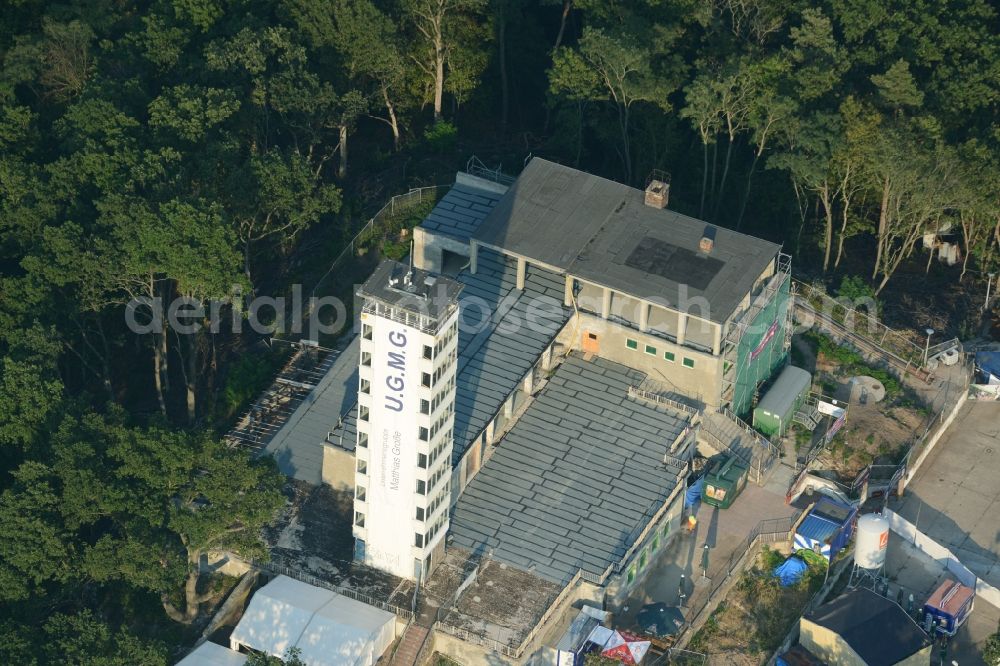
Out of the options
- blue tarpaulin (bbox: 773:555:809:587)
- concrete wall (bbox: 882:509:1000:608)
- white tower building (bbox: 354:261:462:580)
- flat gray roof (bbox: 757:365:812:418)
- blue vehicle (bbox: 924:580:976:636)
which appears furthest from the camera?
flat gray roof (bbox: 757:365:812:418)

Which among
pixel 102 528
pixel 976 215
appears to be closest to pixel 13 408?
pixel 102 528

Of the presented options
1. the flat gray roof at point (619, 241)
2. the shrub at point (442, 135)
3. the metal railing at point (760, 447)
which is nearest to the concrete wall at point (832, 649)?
the metal railing at point (760, 447)

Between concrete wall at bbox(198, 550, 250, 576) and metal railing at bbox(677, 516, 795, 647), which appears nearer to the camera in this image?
metal railing at bbox(677, 516, 795, 647)

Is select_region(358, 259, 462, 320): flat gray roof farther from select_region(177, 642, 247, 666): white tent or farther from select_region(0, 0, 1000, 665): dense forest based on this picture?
select_region(177, 642, 247, 666): white tent

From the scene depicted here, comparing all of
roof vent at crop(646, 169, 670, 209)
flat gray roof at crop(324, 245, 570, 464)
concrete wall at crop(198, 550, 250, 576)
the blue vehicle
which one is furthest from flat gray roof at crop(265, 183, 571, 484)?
the blue vehicle

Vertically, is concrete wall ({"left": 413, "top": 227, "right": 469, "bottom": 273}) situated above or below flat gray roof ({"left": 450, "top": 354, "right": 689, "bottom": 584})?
above

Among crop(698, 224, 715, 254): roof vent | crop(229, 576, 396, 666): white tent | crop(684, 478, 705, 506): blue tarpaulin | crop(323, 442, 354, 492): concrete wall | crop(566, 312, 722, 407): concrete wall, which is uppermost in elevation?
crop(698, 224, 715, 254): roof vent

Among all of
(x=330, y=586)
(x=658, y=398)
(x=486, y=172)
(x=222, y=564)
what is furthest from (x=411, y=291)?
(x=486, y=172)

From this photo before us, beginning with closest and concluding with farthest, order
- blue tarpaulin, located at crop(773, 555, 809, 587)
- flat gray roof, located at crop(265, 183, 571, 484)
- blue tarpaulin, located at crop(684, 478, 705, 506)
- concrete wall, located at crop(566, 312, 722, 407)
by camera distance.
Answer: blue tarpaulin, located at crop(773, 555, 809, 587)
flat gray roof, located at crop(265, 183, 571, 484)
blue tarpaulin, located at crop(684, 478, 705, 506)
concrete wall, located at crop(566, 312, 722, 407)
